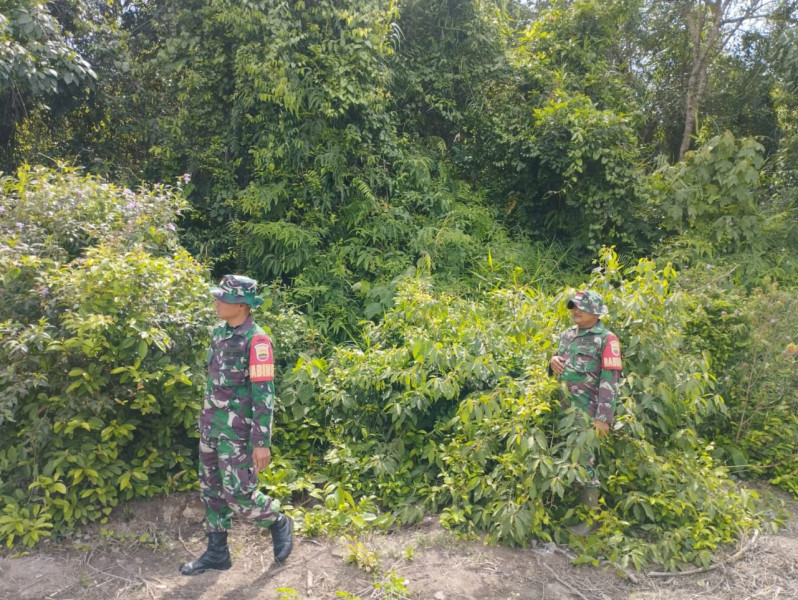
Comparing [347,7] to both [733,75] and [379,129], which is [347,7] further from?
[733,75]

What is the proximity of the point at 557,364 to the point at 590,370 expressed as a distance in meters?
0.23

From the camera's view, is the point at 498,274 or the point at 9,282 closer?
the point at 9,282

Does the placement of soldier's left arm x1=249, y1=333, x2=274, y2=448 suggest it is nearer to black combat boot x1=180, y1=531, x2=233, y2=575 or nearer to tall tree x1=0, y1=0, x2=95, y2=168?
black combat boot x1=180, y1=531, x2=233, y2=575

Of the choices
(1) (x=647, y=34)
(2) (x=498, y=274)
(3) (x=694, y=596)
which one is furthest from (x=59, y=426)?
(1) (x=647, y=34)

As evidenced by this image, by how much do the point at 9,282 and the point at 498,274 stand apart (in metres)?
4.85

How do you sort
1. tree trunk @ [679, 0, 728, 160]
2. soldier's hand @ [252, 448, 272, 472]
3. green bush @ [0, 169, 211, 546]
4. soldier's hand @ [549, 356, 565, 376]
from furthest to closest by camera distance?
tree trunk @ [679, 0, 728, 160]
soldier's hand @ [549, 356, 565, 376]
green bush @ [0, 169, 211, 546]
soldier's hand @ [252, 448, 272, 472]

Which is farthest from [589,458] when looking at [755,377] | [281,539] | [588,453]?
[755,377]

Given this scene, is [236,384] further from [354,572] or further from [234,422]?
[354,572]

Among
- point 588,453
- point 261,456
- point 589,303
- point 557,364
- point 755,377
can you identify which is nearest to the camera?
point 261,456

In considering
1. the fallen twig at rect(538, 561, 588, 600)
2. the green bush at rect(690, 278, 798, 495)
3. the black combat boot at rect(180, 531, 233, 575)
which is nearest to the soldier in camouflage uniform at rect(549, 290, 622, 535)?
the fallen twig at rect(538, 561, 588, 600)

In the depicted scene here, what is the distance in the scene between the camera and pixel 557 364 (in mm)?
4008

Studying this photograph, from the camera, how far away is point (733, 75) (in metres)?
11.3

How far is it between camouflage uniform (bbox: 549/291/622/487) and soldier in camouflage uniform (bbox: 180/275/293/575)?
1.83 m

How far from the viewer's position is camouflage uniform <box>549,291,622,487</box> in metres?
3.69
